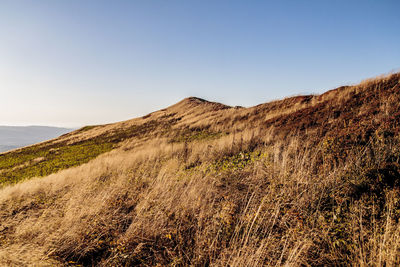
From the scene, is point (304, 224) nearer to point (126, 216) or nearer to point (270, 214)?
point (270, 214)

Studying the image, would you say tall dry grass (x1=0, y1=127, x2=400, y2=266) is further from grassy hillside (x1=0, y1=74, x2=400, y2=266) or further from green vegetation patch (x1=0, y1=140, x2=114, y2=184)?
green vegetation patch (x1=0, y1=140, x2=114, y2=184)

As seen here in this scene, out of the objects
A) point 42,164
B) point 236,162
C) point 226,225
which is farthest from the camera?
point 42,164

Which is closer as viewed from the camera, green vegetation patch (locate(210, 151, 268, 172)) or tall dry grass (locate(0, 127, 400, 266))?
tall dry grass (locate(0, 127, 400, 266))

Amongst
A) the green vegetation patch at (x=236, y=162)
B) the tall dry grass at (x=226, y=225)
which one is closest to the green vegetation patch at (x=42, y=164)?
the tall dry grass at (x=226, y=225)

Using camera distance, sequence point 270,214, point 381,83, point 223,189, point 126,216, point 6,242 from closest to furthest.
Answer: point 270,214 < point 6,242 < point 126,216 < point 223,189 < point 381,83

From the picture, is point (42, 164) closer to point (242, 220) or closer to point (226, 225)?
point (226, 225)

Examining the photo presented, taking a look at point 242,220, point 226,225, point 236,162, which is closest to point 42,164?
point 236,162

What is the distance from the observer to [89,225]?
304 cm

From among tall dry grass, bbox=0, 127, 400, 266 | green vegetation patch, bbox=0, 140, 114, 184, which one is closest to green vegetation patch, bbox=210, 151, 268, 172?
tall dry grass, bbox=0, 127, 400, 266

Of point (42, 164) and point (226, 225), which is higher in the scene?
point (226, 225)

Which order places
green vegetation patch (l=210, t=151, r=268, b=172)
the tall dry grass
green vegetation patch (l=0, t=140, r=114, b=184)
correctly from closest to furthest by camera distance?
the tall dry grass, green vegetation patch (l=210, t=151, r=268, b=172), green vegetation patch (l=0, t=140, r=114, b=184)

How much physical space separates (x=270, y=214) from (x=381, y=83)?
10.4 m

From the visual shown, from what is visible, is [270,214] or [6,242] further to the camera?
[6,242]

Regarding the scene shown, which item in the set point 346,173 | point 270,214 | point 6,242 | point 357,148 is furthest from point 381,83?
point 6,242
